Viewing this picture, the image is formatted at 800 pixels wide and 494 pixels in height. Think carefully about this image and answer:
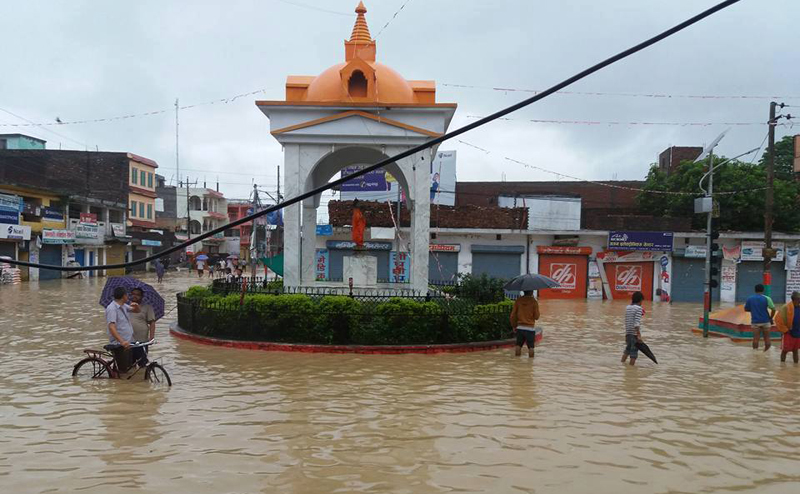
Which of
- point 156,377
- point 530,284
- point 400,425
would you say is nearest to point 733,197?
point 530,284

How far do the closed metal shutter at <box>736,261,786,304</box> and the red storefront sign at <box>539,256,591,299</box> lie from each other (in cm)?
820

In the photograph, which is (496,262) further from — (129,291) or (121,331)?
(121,331)

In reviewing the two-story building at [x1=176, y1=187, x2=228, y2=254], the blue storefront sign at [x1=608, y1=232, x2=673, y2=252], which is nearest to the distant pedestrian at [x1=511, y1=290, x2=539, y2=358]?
the blue storefront sign at [x1=608, y1=232, x2=673, y2=252]

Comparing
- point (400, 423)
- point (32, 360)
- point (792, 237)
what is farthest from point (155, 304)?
point (792, 237)

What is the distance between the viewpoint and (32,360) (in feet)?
34.8

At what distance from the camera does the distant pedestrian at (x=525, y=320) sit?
11.4 m

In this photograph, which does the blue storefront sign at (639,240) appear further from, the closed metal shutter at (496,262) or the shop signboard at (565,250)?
the closed metal shutter at (496,262)

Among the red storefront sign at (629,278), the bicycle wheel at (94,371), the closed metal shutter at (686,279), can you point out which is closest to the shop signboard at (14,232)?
the bicycle wheel at (94,371)

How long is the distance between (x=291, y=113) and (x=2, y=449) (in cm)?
1070

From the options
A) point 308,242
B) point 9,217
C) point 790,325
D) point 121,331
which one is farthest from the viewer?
point 9,217

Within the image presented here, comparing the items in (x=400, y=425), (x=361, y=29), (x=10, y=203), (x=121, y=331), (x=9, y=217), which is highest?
(x=361, y=29)

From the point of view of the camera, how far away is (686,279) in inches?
1245

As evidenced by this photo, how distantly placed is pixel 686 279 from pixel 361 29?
77.0ft

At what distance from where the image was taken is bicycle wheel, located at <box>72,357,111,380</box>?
8.84 metres
